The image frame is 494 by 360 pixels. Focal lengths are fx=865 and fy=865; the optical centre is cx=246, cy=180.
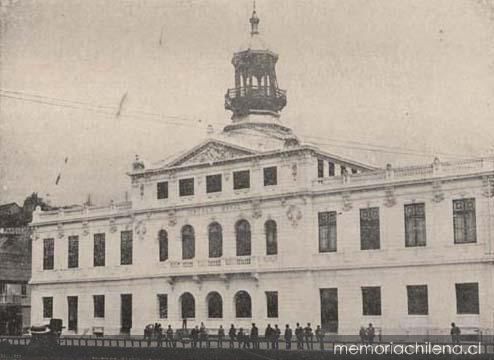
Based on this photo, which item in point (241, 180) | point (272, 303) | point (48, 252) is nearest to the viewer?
point (272, 303)

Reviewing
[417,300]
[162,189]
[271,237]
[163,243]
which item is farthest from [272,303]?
[162,189]

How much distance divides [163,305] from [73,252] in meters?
8.73

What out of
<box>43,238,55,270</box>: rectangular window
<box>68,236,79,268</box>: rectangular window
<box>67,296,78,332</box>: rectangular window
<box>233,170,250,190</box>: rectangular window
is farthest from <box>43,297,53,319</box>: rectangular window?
<box>233,170,250,190</box>: rectangular window

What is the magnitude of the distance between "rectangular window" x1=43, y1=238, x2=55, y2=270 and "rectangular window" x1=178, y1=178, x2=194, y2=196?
38.7ft

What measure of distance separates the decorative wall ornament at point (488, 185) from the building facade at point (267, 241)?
2.6 inches

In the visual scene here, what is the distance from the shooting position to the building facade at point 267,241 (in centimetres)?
4222

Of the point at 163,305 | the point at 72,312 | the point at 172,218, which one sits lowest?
the point at 72,312

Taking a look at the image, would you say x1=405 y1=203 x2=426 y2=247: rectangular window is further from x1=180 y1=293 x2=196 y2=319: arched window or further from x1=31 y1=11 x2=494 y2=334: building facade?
x1=180 y1=293 x2=196 y2=319: arched window

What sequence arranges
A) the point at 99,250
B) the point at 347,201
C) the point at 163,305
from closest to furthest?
1. the point at 347,201
2. the point at 163,305
3. the point at 99,250

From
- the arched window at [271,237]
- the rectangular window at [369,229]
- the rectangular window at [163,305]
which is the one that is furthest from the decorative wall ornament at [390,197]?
the rectangular window at [163,305]

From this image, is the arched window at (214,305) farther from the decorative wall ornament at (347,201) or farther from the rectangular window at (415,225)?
the rectangular window at (415,225)

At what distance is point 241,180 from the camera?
162ft

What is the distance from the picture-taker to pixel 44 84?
3747 centimetres

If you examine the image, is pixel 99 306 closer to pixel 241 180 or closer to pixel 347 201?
pixel 241 180
